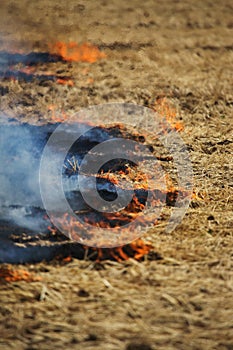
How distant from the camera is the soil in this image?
9.67 feet

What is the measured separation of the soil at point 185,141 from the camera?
295 cm

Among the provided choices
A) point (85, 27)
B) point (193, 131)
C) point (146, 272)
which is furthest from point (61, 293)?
point (85, 27)

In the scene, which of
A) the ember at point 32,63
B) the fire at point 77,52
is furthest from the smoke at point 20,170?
the fire at point 77,52

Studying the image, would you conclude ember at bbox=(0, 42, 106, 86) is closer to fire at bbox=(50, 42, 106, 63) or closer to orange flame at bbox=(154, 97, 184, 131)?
fire at bbox=(50, 42, 106, 63)

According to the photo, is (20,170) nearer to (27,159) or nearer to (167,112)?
(27,159)

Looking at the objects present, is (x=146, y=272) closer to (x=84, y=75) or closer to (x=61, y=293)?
(x=61, y=293)

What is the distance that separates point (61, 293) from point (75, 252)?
1.16 ft

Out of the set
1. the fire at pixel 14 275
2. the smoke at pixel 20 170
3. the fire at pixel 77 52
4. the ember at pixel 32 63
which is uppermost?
the fire at pixel 77 52

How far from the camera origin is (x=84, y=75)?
346 centimetres

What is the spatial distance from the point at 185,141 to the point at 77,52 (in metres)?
1.23

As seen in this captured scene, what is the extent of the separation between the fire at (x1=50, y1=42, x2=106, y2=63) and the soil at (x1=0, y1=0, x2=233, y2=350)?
0.04 m

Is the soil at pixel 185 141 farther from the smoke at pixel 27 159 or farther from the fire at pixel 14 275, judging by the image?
the smoke at pixel 27 159

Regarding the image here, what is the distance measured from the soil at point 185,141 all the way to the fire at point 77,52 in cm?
4

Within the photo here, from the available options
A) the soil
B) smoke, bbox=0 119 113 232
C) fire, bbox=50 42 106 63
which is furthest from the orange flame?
fire, bbox=50 42 106 63
